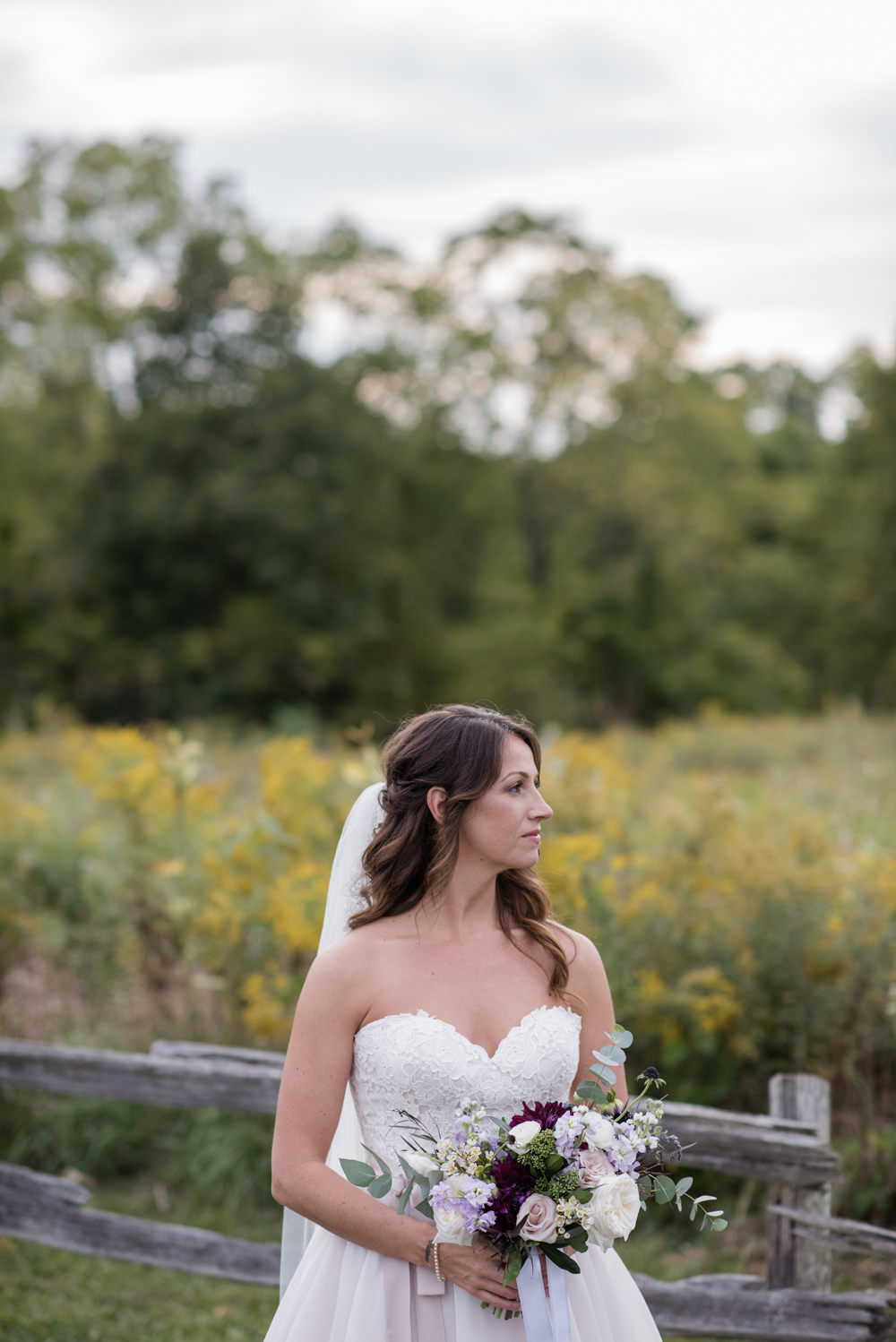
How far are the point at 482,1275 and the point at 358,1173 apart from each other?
12.8 inches

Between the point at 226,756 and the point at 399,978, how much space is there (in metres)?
11.0

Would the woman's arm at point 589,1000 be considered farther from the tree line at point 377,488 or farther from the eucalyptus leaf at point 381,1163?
the tree line at point 377,488

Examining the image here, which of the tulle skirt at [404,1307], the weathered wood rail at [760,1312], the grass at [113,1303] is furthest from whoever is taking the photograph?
the grass at [113,1303]

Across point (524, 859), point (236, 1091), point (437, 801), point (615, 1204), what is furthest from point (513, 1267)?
point (236, 1091)

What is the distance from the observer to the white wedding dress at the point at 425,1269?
8.29 feet

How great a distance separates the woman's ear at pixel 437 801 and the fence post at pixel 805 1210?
2.30 m

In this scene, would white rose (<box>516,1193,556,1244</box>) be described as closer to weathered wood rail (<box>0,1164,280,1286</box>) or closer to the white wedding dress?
the white wedding dress

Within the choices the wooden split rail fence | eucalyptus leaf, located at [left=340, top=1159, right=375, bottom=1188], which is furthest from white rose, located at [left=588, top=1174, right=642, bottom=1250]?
the wooden split rail fence

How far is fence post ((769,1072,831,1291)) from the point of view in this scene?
4219 millimetres

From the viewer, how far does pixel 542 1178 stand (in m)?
2.27

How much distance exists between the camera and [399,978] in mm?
2674

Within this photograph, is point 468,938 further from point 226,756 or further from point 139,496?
point 139,496

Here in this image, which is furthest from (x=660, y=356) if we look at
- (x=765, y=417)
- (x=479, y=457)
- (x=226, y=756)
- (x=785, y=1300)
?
(x=785, y=1300)

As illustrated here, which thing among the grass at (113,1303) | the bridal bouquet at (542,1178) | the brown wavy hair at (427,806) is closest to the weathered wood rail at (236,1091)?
the grass at (113,1303)
